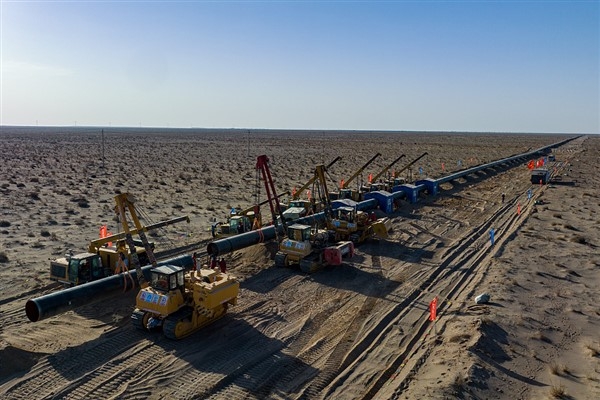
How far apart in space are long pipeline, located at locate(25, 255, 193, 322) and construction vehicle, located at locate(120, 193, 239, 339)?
6.42 feet

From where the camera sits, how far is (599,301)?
18.9 metres

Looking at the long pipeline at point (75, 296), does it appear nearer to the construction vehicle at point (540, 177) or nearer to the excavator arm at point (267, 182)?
the excavator arm at point (267, 182)

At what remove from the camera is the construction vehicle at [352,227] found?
2703 centimetres

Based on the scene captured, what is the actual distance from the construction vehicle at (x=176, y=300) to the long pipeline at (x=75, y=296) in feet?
6.42

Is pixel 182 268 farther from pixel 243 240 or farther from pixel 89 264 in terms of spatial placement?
pixel 243 240

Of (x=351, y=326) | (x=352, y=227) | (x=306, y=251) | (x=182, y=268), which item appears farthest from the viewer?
(x=352, y=227)

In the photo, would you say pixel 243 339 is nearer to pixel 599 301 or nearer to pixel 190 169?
pixel 599 301

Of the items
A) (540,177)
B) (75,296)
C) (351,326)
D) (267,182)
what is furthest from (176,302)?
(540,177)

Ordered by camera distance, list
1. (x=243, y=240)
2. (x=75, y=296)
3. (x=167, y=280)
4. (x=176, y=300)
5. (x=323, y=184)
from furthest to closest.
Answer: (x=323, y=184) < (x=243, y=240) < (x=75, y=296) < (x=176, y=300) < (x=167, y=280)

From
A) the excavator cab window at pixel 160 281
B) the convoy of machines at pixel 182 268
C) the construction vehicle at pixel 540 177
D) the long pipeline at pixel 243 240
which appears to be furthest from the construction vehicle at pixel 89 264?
the construction vehicle at pixel 540 177

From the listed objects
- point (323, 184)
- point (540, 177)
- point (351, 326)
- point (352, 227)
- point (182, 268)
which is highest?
point (323, 184)

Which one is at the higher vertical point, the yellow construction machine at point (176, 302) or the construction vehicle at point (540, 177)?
the construction vehicle at point (540, 177)

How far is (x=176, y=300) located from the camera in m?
15.6

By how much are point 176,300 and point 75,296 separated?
354 centimetres
